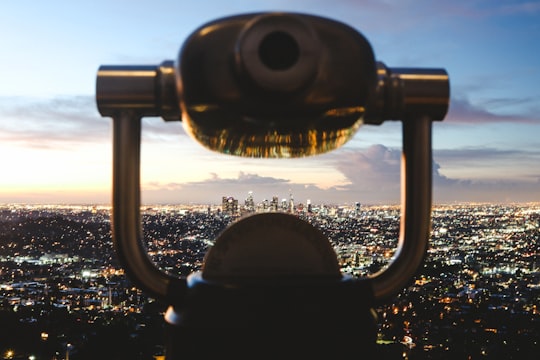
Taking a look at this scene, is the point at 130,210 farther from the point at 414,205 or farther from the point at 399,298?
the point at 399,298

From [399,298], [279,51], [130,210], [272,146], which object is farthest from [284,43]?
[399,298]

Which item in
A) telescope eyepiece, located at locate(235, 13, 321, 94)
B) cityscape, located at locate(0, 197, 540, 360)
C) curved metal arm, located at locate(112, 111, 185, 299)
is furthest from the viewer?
cityscape, located at locate(0, 197, 540, 360)

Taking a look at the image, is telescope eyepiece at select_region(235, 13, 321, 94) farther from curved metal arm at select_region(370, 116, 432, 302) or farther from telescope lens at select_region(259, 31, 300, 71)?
curved metal arm at select_region(370, 116, 432, 302)

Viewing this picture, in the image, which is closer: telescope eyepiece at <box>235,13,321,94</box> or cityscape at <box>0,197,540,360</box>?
telescope eyepiece at <box>235,13,321,94</box>

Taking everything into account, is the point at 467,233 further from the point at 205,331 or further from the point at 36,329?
the point at 205,331

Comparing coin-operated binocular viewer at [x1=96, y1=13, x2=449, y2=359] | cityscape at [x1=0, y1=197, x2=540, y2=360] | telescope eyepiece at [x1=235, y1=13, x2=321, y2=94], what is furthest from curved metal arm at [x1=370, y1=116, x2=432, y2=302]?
cityscape at [x1=0, y1=197, x2=540, y2=360]

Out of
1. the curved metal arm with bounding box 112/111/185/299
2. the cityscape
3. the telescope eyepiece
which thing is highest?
the telescope eyepiece

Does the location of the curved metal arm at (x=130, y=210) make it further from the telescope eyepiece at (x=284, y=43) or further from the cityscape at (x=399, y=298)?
the cityscape at (x=399, y=298)
